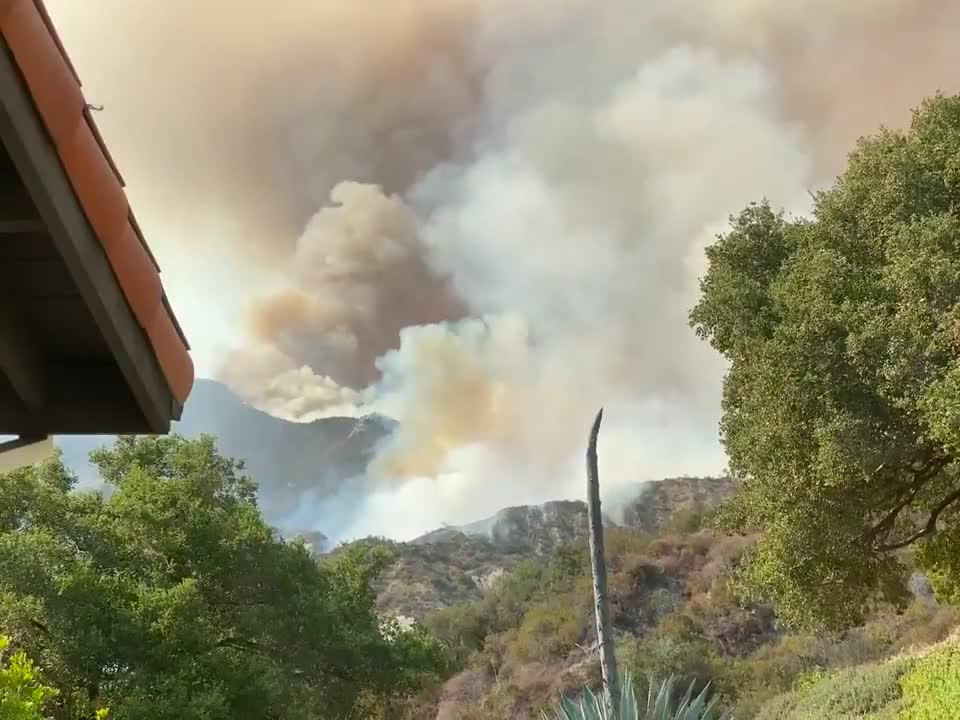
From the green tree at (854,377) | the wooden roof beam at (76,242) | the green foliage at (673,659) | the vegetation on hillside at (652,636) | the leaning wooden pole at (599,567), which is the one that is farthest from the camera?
the green foliage at (673,659)

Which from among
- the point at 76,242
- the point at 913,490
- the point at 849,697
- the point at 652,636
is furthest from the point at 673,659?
the point at 76,242

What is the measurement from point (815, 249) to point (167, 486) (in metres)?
12.9

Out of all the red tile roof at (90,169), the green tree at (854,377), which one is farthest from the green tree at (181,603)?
the red tile roof at (90,169)

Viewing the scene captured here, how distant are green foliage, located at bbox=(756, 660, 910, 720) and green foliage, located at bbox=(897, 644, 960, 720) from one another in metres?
0.31

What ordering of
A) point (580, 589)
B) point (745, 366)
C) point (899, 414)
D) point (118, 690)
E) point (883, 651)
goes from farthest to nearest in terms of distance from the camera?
point (580, 589)
point (883, 651)
point (745, 366)
point (118, 690)
point (899, 414)

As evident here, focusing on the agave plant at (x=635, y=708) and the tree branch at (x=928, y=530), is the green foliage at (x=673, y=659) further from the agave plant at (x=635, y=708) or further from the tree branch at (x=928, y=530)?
the agave plant at (x=635, y=708)

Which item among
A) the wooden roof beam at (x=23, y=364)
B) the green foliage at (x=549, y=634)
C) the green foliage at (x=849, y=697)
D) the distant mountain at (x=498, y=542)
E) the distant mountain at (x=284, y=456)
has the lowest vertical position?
the green foliage at (x=849, y=697)

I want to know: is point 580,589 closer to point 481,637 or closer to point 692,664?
point 481,637

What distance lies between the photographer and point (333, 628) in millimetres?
16984

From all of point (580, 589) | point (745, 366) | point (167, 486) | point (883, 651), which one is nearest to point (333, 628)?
point (167, 486)

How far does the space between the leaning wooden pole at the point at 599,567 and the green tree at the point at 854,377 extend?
→ 265 inches

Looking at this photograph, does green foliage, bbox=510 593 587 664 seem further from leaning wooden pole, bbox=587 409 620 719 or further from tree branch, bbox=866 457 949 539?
leaning wooden pole, bbox=587 409 620 719

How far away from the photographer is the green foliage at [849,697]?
1327 centimetres

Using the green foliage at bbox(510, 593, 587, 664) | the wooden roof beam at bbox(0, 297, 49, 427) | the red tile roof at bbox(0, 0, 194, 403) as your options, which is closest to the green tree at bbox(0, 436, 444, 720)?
the wooden roof beam at bbox(0, 297, 49, 427)
